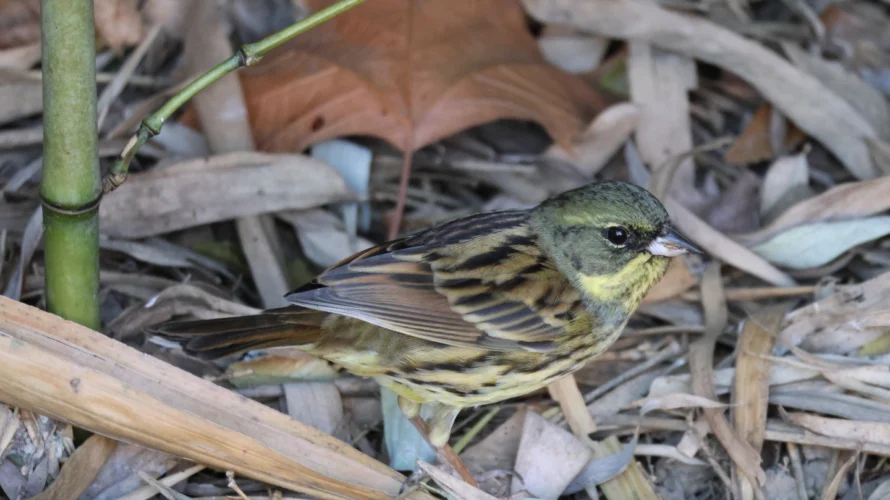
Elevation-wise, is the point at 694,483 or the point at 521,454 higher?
the point at 521,454

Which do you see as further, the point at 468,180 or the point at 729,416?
the point at 468,180

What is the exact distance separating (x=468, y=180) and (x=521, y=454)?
51.0 inches

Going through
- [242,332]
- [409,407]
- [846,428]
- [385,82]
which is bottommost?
[846,428]

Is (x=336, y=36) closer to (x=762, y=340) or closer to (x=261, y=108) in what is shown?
(x=261, y=108)

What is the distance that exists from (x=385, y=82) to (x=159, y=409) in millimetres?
1559

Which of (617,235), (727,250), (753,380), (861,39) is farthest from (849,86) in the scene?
(617,235)

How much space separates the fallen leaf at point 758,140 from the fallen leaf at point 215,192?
1.59 metres

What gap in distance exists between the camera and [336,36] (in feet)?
12.3

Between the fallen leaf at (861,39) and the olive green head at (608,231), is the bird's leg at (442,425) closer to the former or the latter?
the olive green head at (608,231)

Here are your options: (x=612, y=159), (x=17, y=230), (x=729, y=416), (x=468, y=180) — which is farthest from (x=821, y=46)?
(x=17, y=230)

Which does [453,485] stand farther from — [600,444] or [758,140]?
[758,140]

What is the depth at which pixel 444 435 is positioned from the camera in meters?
3.04

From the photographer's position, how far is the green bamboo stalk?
95.8 inches

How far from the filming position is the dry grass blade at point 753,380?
9.95 ft
